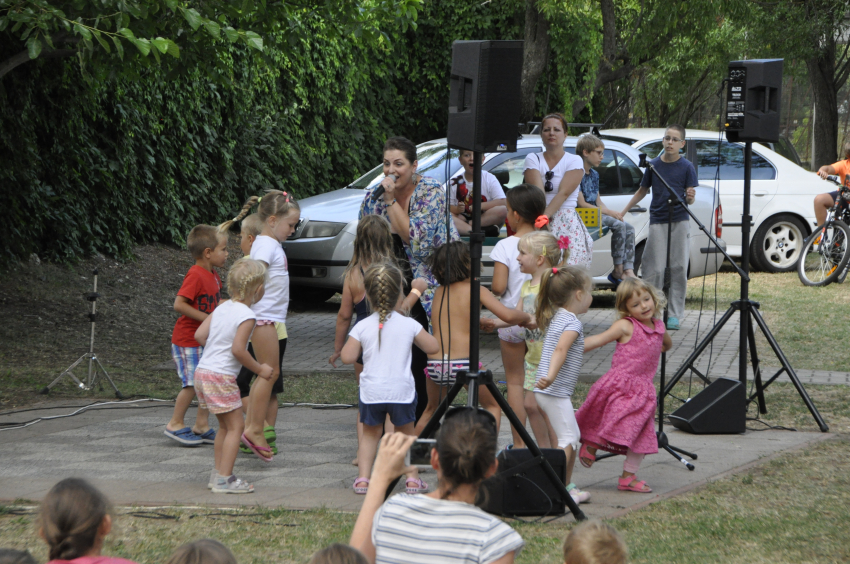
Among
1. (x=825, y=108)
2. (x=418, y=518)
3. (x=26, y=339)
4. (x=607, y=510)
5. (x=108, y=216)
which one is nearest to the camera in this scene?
(x=418, y=518)

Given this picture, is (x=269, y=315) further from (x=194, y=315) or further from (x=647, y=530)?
(x=647, y=530)

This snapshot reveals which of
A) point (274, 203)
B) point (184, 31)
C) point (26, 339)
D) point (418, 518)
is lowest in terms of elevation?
point (26, 339)

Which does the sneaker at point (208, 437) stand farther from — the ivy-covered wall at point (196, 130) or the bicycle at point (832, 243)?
the bicycle at point (832, 243)

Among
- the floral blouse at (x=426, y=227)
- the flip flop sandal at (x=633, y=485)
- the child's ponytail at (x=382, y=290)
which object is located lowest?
the flip flop sandal at (x=633, y=485)

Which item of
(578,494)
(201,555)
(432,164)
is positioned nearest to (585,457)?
(578,494)

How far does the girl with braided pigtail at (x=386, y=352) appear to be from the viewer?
16.1 feet

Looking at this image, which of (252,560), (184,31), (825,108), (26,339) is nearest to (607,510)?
(252,560)

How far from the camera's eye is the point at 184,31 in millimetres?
7531

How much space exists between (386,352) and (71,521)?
8.22 ft

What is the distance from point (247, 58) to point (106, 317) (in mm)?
5365

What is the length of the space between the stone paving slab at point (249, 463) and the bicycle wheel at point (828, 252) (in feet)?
26.7

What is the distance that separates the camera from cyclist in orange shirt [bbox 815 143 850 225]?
14.1m

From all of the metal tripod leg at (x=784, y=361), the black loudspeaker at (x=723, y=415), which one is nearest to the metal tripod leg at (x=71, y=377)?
the black loudspeaker at (x=723, y=415)

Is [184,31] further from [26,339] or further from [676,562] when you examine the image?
[676,562]
